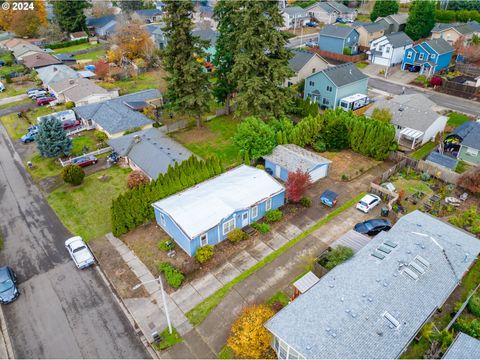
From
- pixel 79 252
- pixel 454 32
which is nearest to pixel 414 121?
pixel 79 252

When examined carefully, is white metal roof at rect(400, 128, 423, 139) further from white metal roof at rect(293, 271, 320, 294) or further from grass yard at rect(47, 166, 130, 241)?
grass yard at rect(47, 166, 130, 241)

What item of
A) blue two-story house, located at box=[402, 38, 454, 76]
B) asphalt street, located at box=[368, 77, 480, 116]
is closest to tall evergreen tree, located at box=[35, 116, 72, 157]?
asphalt street, located at box=[368, 77, 480, 116]

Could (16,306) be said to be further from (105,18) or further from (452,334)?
(105,18)

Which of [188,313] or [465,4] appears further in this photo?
[465,4]

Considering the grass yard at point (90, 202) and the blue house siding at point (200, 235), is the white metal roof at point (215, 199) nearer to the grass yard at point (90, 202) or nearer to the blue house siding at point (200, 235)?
the blue house siding at point (200, 235)

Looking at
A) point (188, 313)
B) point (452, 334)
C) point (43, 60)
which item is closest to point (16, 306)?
point (188, 313)

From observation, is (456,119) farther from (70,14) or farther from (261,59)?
(70,14)

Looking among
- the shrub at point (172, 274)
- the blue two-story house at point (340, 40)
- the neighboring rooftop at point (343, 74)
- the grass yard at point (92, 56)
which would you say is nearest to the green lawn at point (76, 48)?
the grass yard at point (92, 56)
